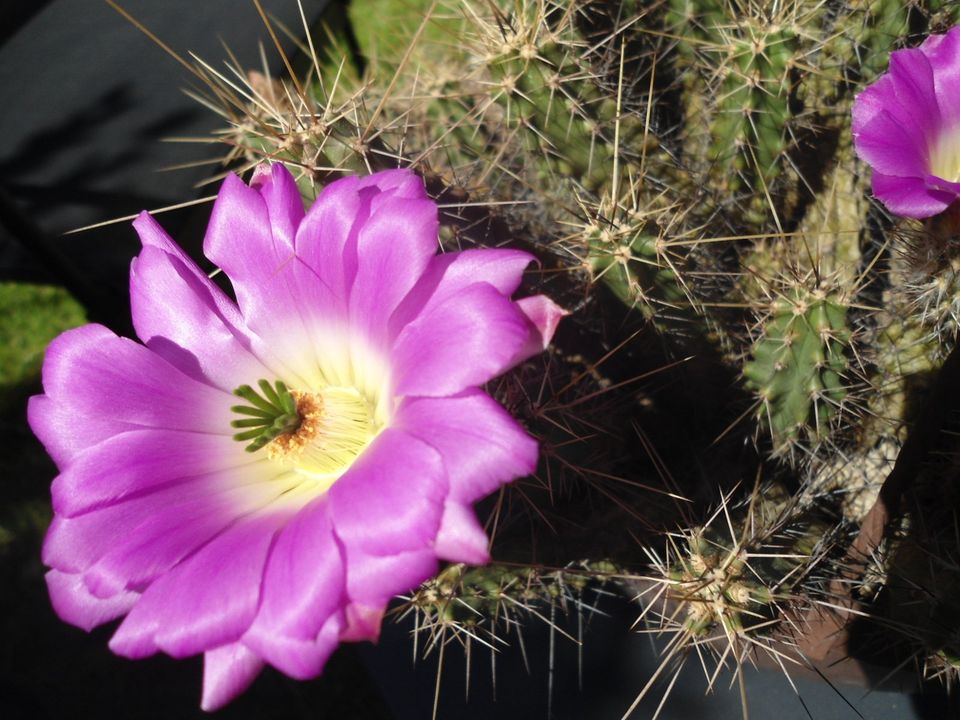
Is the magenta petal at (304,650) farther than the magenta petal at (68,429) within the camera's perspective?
No

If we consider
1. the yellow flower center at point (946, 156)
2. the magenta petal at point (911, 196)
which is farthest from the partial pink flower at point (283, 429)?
the yellow flower center at point (946, 156)

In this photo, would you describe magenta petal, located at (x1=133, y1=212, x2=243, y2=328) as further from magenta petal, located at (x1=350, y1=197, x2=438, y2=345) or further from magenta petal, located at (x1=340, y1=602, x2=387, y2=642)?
magenta petal, located at (x1=340, y1=602, x2=387, y2=642)

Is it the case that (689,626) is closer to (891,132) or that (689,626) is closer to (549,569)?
(549,569)

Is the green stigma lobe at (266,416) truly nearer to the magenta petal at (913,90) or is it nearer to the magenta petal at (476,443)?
the magenta petal at (476,443)

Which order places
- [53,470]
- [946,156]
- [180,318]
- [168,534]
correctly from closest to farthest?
1. [168,534]
2. [180,318]
3. [946,156]
4. [53,470]

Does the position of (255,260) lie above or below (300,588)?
above

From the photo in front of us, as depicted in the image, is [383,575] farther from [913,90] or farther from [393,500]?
[913,90]

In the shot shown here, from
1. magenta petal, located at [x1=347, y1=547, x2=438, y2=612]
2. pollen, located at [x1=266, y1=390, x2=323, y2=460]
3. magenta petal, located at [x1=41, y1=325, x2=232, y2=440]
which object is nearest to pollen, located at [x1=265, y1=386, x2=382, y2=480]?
pollen, located at [x1=266, y1=390, x2=323, y2=460]

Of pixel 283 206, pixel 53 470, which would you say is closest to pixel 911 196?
pixel 283 206
